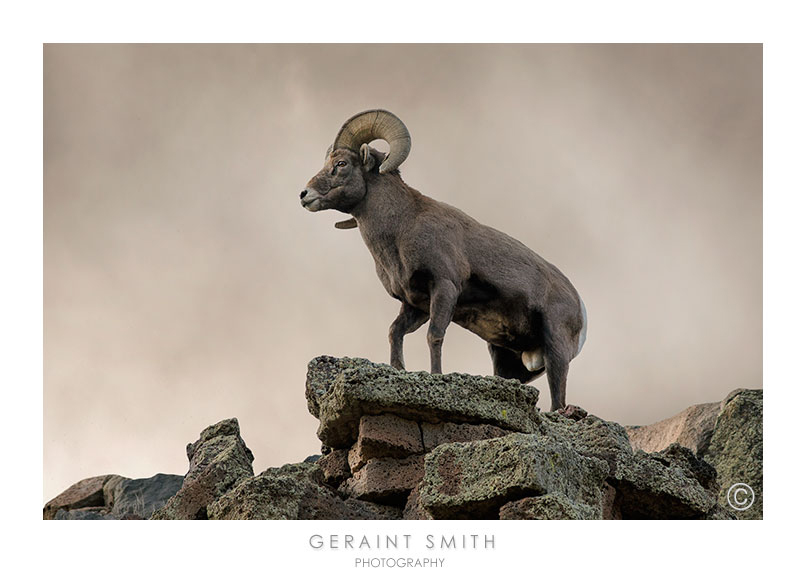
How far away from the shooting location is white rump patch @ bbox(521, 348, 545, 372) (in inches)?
541

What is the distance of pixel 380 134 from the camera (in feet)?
42.9

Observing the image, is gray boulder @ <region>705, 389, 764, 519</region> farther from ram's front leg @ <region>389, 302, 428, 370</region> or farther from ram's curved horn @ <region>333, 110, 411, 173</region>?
ram's curved horn @ <region>333, 110, 411, 173</region>

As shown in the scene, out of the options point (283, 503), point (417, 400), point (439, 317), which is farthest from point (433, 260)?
point (283, 503)

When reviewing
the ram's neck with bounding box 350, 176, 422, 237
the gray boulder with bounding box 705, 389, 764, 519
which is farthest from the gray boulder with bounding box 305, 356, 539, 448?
the gray boulder with bounding box 705, 389, 764, 519

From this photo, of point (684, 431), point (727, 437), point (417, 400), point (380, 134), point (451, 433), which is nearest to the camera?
point (417, 400)

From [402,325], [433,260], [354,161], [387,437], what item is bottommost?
[387,437]

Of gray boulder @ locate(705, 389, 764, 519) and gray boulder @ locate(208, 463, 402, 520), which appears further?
gray boulder @ locate(705, 389, 764, 519)

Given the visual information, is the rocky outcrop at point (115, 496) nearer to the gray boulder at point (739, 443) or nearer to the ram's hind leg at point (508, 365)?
the ram's hind leg at point (508, 365)

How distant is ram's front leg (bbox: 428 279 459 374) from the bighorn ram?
0.03ft

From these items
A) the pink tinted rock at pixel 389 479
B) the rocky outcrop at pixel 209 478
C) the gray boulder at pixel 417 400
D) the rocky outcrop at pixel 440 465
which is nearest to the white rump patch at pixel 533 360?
the rocky outcrop at pixel 440 465

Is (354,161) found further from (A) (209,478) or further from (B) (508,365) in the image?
(A) (209,478)

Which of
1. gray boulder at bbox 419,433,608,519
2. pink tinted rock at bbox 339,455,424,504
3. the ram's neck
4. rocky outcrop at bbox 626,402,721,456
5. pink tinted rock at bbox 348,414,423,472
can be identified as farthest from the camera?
rocky outcrop at bbox 626,402,721,456

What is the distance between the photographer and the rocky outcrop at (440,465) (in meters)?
9.28

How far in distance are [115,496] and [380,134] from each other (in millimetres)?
5047
